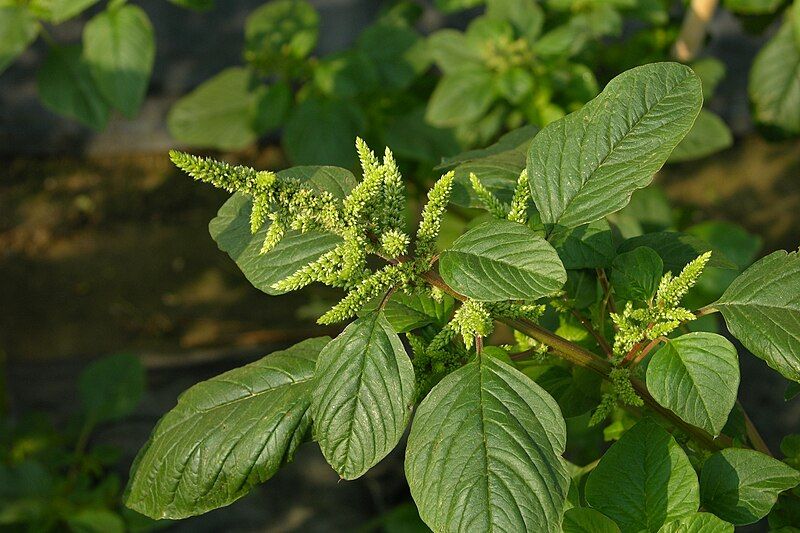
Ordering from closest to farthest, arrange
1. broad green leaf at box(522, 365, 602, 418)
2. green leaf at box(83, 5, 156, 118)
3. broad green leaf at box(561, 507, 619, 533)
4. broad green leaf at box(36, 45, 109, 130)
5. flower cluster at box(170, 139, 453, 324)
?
flower cluster at box(170, 139, 453, 324), broad green leaf at box(561, 507, 619, 533), broad green leaf at box(522, 365, 602, 418), green leaf at box(83, 5, 156, 118), broad green leaf at box(36, 45, 109, 130)

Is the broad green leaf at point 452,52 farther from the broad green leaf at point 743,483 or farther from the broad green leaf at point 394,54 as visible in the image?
the broad green leaf at point 743,483

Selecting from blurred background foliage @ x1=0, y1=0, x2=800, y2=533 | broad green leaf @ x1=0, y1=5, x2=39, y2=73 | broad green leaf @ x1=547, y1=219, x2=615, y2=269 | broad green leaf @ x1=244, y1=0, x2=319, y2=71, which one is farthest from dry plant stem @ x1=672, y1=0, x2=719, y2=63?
broad green leaf @ x1=0, y1=5, x2=39, y2=73

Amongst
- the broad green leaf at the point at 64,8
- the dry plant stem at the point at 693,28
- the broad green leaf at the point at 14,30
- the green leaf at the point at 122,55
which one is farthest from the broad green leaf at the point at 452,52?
the broad green leaf at the point at 14,30

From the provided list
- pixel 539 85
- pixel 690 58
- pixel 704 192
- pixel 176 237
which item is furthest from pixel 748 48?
pixel 176 237

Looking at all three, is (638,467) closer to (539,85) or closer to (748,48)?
(539,85)

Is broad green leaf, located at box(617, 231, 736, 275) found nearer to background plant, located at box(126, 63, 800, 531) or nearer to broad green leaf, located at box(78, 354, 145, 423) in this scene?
background plant, located at box(126, 63, 800, 531)
